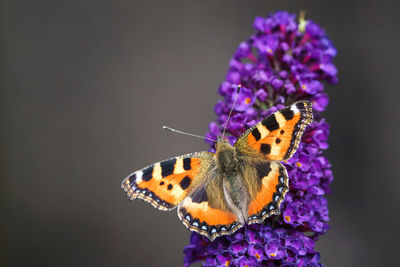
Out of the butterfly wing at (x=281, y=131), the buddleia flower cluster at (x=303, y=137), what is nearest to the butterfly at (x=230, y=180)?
the butterfly wing at (x=281, y=131)

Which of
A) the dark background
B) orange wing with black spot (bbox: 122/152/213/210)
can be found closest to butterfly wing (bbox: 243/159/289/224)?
orange wing with black spot (bbox: 122/152/213/210)

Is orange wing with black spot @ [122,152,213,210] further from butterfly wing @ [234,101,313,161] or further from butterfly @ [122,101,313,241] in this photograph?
butterfly wing @ [234,101,313,161]

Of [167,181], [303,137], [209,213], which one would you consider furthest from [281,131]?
[167,181]

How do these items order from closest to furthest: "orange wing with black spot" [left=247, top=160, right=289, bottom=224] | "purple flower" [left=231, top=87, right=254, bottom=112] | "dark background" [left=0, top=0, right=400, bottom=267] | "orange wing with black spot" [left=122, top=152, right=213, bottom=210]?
"orange wing with black spot" [left=247, top=160, right=289, bottom=224]
"orange wing with black spot" [left=122, top=152, right=213, bottom=210]
"purple flower" [left=231, top=87, right=254, bottom=112]
"dark background" [left=0, top=0, right=400, bottom=267]

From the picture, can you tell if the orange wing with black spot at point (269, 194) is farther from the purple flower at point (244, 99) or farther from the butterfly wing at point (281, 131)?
the purple flower at point (244, 99)

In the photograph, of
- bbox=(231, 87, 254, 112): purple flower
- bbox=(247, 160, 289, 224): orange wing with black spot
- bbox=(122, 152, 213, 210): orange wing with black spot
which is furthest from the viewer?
bbox=(231, 87, 254, 112): purple flower

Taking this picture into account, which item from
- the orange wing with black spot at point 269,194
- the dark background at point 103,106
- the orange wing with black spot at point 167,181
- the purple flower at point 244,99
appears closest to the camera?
the orange wing with black spot at point 269,194

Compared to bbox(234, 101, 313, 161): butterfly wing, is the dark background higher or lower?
higher
